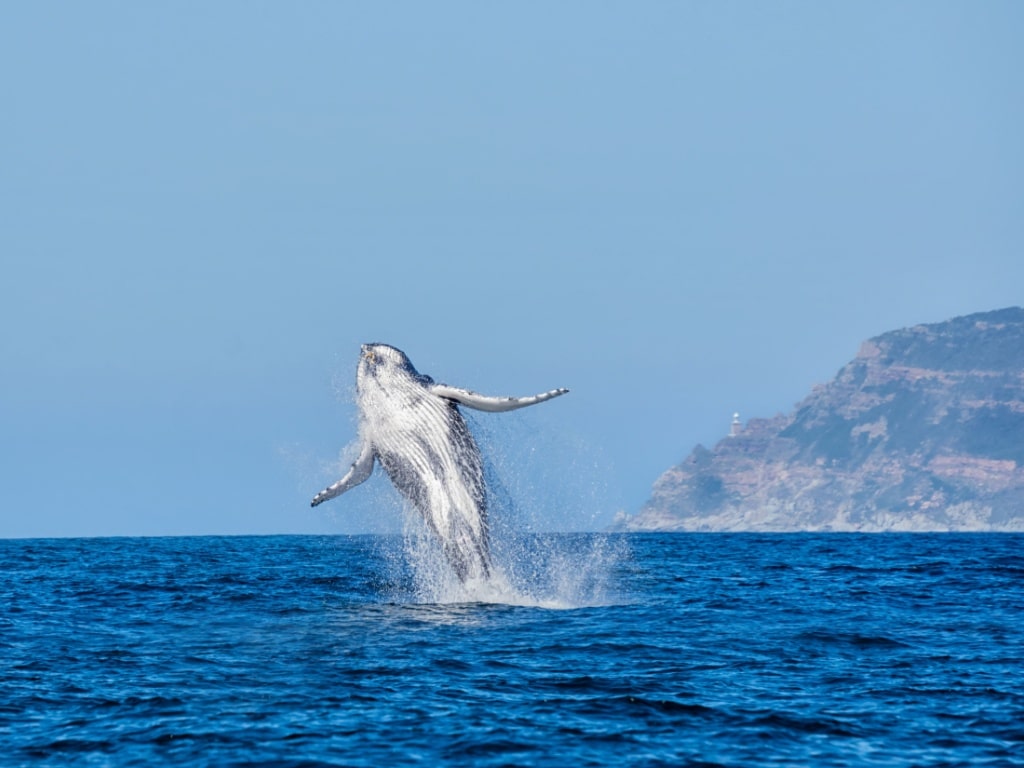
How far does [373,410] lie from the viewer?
19.9m

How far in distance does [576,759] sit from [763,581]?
65.8 ft

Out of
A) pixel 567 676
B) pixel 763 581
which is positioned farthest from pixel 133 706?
pixel 763 581

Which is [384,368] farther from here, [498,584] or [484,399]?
[498,584]

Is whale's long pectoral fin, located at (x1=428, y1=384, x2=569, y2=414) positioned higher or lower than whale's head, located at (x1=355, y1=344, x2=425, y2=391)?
lower

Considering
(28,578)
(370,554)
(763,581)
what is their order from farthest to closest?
(370,554)
(28,578)
(763,581)

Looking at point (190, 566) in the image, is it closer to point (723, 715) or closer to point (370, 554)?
point (370, 554)

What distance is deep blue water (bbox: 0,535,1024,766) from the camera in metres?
12.0

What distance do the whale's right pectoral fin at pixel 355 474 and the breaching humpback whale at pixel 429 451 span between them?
0.02m

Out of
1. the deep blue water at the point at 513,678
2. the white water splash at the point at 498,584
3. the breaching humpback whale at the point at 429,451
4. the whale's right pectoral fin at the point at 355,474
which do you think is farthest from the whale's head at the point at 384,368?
the deep blue water at the point at 513,678

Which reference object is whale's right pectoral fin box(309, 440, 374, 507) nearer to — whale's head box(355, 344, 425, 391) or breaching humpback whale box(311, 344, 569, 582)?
breaching humpback whale box(311, 344, 569, 582)

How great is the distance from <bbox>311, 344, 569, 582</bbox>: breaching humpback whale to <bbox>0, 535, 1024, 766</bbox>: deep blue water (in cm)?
Result: 134

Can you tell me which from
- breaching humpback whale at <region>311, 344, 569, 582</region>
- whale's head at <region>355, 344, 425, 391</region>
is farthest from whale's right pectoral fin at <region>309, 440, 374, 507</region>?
whale's head at <region>355, 344, 425, 391</region>

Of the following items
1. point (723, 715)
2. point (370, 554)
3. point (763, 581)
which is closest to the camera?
point (723, 715)

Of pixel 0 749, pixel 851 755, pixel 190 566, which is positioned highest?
pixel 190 566
